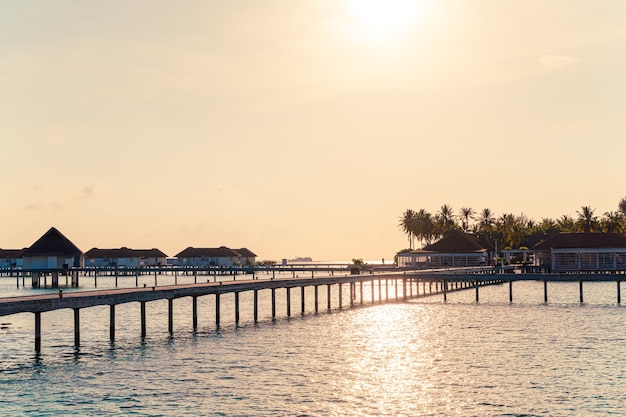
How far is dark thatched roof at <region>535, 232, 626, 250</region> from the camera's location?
12269cm

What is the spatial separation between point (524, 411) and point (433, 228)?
171 meters

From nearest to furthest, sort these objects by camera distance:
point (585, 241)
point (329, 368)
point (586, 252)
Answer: point (329, 368) < point (586, 252) < point (585, 241)

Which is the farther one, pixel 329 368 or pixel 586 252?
pixel 586 252

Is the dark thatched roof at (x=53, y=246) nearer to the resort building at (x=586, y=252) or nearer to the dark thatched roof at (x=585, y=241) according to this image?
the resort building at (x=586, y=252)

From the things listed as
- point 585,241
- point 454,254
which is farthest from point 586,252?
point 454,254

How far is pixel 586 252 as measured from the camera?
12362 centimetres

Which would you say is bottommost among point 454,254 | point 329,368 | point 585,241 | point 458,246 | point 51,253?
point 329,368

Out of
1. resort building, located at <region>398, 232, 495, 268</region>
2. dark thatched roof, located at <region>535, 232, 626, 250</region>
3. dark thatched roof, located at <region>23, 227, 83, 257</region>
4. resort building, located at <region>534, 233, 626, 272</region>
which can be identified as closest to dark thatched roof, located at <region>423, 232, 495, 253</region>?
resort building, located at <region>398, 232, 495, 268</region>

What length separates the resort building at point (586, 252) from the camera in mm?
122062

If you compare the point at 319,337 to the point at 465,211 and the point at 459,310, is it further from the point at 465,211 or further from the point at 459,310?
the point at 465,211

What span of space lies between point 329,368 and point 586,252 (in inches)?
3744

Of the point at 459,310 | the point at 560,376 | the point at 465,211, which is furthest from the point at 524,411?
the point at 465,211

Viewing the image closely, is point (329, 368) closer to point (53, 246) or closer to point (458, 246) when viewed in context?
point (53, 246)

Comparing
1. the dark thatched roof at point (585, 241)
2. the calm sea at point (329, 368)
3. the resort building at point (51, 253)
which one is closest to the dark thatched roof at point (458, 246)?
the dark thatched roof at point (585, 241)
